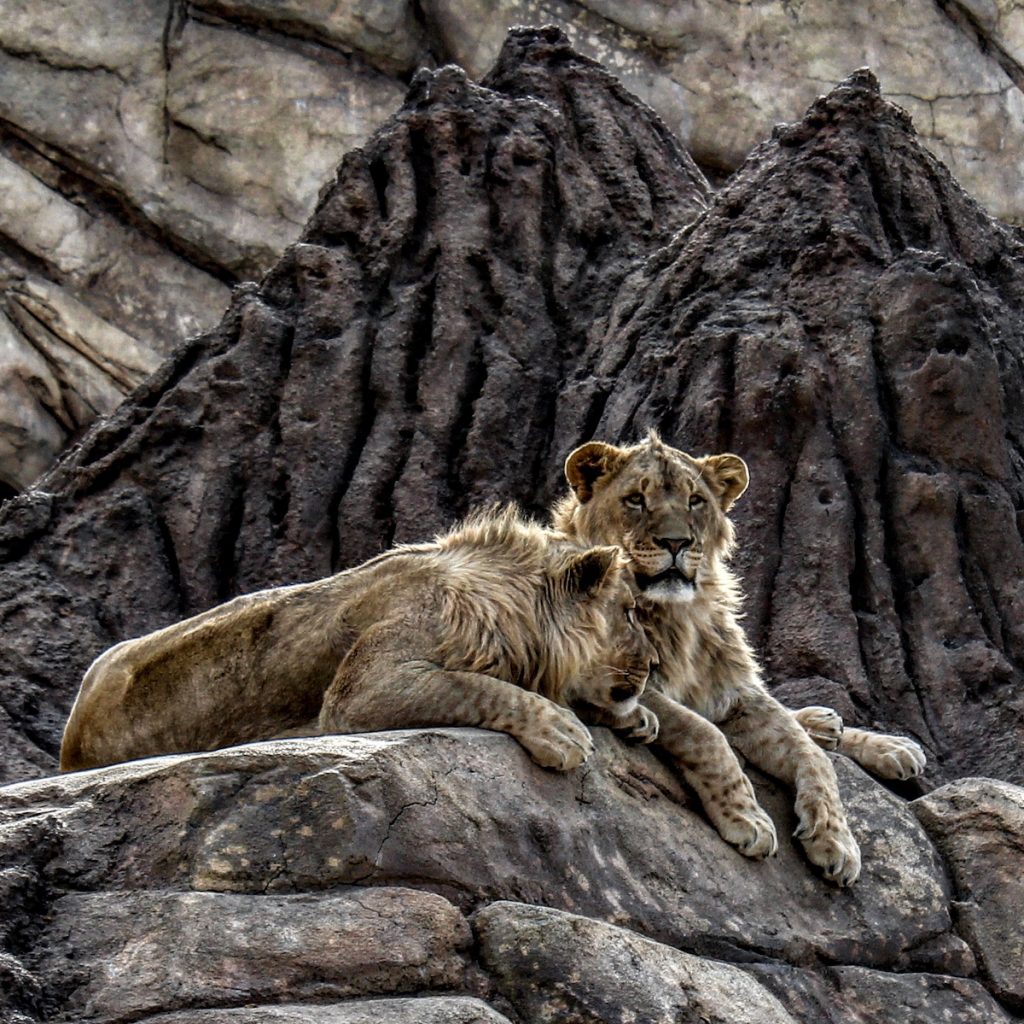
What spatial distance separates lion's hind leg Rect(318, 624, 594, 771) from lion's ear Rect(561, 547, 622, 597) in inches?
20.3

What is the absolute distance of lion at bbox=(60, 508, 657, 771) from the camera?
5852 mm

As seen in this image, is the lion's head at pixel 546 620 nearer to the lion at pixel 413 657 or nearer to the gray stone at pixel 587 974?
the lion at pixel 413 657

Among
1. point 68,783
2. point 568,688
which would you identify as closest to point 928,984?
point 568,688

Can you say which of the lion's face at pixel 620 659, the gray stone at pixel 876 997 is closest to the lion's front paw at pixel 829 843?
the gray stone at pixel 876 997

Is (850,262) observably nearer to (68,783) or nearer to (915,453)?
(915,453)

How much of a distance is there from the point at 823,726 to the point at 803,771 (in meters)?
0.72

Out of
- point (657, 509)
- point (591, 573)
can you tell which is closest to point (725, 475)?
point (657, 509)

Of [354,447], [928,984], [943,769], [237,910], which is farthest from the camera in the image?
[354,447]

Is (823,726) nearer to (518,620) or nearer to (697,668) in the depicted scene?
(697,668)

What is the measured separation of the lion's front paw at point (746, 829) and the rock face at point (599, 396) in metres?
1.94

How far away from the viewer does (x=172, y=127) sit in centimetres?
1819

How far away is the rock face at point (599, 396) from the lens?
8.45 meters

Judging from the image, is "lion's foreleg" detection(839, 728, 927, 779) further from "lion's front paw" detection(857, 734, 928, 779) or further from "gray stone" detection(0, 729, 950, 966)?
"gray stone" detection(0, 729, 950, 966)

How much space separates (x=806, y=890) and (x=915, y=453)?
10.0ft
